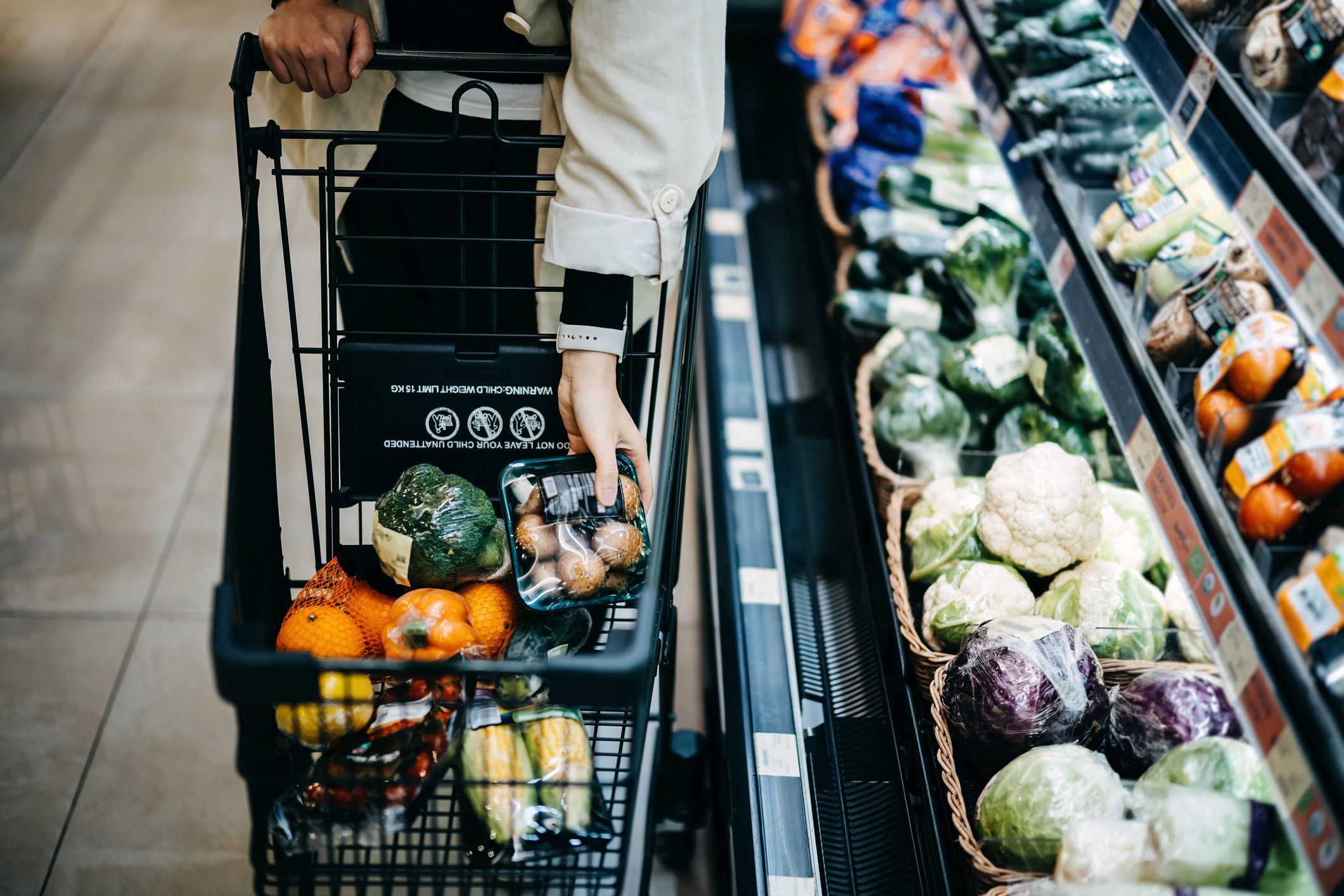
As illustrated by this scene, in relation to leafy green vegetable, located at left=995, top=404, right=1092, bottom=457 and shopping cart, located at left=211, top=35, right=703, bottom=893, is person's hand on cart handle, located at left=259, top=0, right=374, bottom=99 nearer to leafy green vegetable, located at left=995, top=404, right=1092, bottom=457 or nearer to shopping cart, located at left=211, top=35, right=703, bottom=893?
shopping cart, located at left=211, top=35, right=703, bottom=893

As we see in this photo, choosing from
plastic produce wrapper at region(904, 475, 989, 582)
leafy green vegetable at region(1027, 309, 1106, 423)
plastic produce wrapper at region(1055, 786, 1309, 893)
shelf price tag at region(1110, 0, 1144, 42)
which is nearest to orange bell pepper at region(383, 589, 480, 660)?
plastic produce wrapper at region(1055, 786, 1309, 893)

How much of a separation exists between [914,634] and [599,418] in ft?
2.31

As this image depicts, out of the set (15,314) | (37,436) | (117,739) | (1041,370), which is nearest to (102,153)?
(15,314)

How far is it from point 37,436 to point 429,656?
1.99m

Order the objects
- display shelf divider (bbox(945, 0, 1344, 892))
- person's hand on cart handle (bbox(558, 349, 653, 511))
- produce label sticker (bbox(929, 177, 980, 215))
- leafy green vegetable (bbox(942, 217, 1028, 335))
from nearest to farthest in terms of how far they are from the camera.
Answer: display shelf divider (bbox(945, 0, 1344, 892)) → person's hand on cart handle (bbox(558, 349, 653, 511)) → leafy green vegetable (bbox(942, 217, 1028, 335)) → produce label sticker (bbox(929, 177, 980, 215))

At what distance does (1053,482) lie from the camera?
5.32ft

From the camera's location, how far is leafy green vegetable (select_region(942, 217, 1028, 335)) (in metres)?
2.20

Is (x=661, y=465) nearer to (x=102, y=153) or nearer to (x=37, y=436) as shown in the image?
(x=37, y=436)

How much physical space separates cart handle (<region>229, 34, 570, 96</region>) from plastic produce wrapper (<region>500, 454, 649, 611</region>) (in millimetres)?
431

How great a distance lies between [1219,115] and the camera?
1.34 meters

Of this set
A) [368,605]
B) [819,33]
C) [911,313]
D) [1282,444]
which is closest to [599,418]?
[368,605]

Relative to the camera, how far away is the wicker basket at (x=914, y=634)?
1.46m

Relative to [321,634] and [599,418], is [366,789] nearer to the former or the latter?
[321,634]

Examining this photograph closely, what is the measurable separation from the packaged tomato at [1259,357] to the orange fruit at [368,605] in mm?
1034
